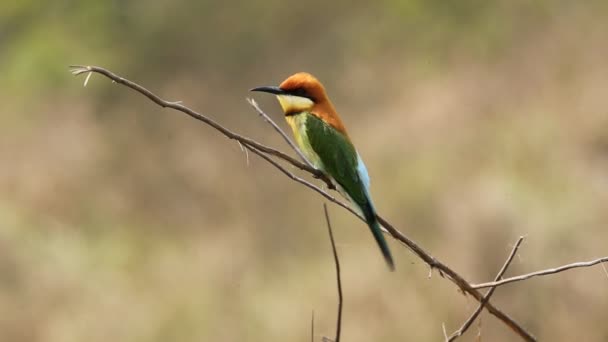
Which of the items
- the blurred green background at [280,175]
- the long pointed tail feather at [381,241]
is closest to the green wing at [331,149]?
the long pointed tail feather at [381,241]

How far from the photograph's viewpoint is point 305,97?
1.87 m

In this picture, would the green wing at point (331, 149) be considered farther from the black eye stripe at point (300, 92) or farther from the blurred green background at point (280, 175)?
the blurred green background at point (280, 175)

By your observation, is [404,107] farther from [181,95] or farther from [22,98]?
[22,98]

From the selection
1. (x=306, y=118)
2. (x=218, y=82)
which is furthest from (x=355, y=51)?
(x=306, y=118)

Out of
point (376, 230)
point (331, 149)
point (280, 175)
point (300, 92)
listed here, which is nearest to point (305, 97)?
point (300, 92)

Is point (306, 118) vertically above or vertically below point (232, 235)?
above

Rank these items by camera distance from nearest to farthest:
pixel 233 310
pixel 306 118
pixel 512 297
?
pixel 306 118 → pixel 512 297 → pixel 233 310

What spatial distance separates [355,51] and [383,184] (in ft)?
4.57

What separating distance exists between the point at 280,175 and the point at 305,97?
354cm

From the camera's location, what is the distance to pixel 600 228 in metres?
4.38

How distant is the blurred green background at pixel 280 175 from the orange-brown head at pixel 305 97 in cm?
211

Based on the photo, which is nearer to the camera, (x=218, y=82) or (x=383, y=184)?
(x=383, y=184)

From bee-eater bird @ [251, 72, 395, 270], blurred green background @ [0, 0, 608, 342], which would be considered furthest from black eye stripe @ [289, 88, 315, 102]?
blurred green background @ [0, 0, 608, 342]

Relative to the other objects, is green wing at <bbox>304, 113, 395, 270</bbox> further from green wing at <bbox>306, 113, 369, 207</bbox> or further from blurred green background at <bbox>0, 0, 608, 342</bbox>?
blurred green background at <bbox>0, 0, 608, 342</bbox>
